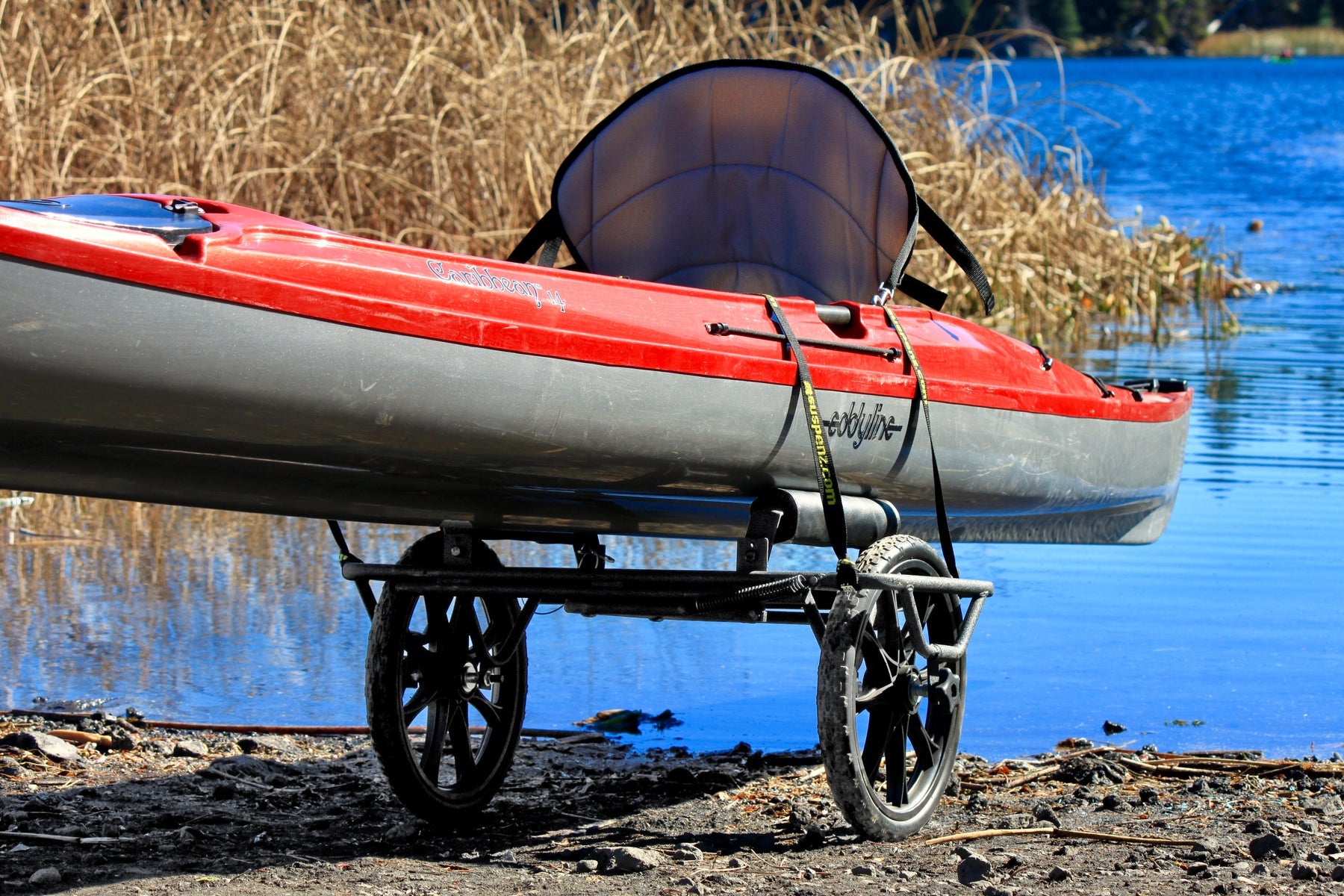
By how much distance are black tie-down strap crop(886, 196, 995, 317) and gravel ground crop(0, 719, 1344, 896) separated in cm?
121

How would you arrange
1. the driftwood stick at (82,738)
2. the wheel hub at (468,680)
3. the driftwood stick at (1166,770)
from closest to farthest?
the wheel hub at (468,680) < the driftwood stick at (1166,770) < the driftwood stick at (82,738)

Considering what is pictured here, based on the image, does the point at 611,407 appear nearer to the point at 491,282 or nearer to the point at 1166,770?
the point at 491,282

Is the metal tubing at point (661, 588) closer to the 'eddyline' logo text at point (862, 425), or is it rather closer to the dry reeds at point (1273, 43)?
the 'eddyline' logo text at point (862, 425)

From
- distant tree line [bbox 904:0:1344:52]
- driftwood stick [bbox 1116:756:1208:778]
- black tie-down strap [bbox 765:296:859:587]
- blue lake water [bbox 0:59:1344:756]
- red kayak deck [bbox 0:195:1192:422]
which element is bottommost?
driftwood stick [bbox 1116:756:1208:778]

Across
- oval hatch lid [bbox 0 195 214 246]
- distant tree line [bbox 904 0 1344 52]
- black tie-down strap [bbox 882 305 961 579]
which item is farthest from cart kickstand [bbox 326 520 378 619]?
distant tree line [bbox 904 0 1344 52]

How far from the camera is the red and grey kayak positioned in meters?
3.01

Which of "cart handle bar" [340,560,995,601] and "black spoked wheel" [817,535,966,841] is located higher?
"cart handle bar" [340,560,995,601]

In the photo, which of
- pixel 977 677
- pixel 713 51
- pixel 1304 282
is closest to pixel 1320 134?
pixel 1304 282

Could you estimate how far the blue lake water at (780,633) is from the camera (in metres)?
4.88

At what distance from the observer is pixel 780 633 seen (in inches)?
235

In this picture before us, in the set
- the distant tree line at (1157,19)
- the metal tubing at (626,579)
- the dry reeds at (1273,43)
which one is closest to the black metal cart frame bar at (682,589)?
the metal tubing at (626,579)

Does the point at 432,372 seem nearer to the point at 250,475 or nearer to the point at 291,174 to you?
the point at 250,475

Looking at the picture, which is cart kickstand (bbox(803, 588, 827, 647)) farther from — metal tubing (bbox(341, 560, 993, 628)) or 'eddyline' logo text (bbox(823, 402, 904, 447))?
'eddyline' logo text (bbox(823, 402, 904, 447))

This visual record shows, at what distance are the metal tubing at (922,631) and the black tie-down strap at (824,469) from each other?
158mm
